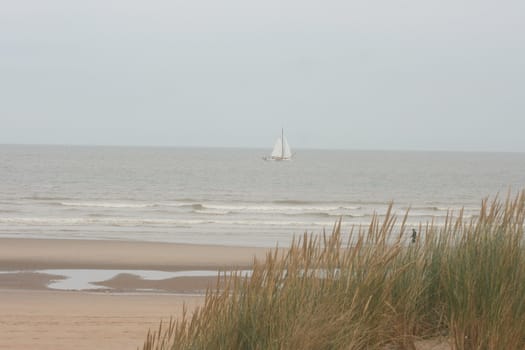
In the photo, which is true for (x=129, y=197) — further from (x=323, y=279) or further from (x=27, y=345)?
(x=323, y=279)

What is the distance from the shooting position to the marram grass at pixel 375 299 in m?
3.95

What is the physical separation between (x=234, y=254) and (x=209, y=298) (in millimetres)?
15641

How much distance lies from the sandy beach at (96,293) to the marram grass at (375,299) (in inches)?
13.5

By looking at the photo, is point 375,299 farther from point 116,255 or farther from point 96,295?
point 116,255

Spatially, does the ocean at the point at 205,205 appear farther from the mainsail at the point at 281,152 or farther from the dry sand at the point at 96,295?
the mainsail at the point at 281,152

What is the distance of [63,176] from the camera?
210 feet

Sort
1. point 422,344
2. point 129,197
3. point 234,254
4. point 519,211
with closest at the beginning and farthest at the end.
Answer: point 422,344 → point 519,211 → point 234,254 → point 129,197

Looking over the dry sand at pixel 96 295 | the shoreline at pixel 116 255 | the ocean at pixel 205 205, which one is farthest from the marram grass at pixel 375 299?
the shoreline at pixel 116 255

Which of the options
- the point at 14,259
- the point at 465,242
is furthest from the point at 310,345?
the point at 14,259

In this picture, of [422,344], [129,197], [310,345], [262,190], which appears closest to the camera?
[310,345]

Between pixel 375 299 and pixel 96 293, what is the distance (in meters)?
10.1

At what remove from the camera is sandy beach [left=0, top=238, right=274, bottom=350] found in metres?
10.1

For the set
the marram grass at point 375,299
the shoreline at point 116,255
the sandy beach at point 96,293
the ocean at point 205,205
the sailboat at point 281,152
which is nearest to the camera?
the marram grass at point 375,299

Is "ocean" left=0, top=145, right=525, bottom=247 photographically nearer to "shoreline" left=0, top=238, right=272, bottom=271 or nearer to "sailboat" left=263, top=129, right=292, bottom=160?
"shoreline" left=0, top=238, right=272, bottom=271
